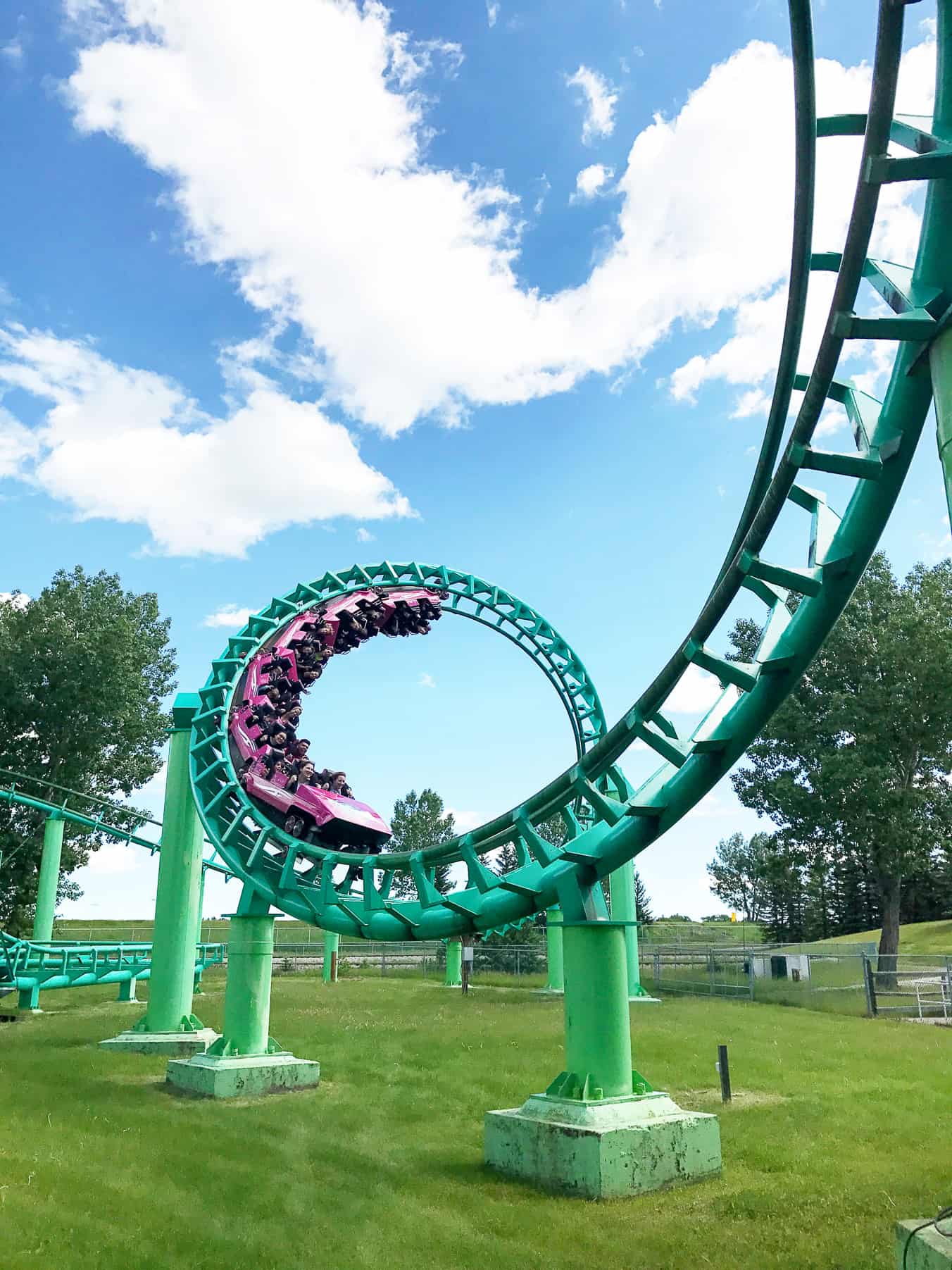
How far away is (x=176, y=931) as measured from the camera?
541 inches

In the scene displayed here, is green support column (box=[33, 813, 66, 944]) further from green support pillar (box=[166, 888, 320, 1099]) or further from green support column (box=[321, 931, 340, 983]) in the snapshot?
green support pillar (box=[166, 888, 320, 1099])

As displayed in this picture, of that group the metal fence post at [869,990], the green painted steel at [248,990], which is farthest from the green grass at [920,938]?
the green painted steel at [248,990]

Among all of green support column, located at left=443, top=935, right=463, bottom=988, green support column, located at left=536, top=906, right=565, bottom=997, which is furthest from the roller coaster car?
green support column, located at left=443, top=935, right=463, bottom=988

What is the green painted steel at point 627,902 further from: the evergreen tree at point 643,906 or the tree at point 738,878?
the tree at point 738,878

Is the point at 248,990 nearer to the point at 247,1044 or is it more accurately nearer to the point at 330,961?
the point at 247,1044

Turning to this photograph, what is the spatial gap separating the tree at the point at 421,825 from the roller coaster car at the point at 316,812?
136 feet

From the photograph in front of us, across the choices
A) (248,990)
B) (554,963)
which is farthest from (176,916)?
(554,963)

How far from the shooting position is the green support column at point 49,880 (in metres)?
22.9

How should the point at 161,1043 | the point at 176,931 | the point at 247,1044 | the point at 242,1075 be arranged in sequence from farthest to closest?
the point at 176,931 → the point at 161,1043 → the point at 247,1044 → the point at 242,1075

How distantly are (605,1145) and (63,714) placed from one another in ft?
97.1

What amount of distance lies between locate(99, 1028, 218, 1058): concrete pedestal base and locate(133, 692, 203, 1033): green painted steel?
0.17 meters

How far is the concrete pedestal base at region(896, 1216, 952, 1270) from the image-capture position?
3.68 m

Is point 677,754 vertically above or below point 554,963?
above

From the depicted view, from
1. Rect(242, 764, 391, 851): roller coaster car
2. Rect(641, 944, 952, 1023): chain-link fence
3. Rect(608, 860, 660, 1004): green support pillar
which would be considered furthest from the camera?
Rect(641, 944, 952, 1023): chain-link fence
